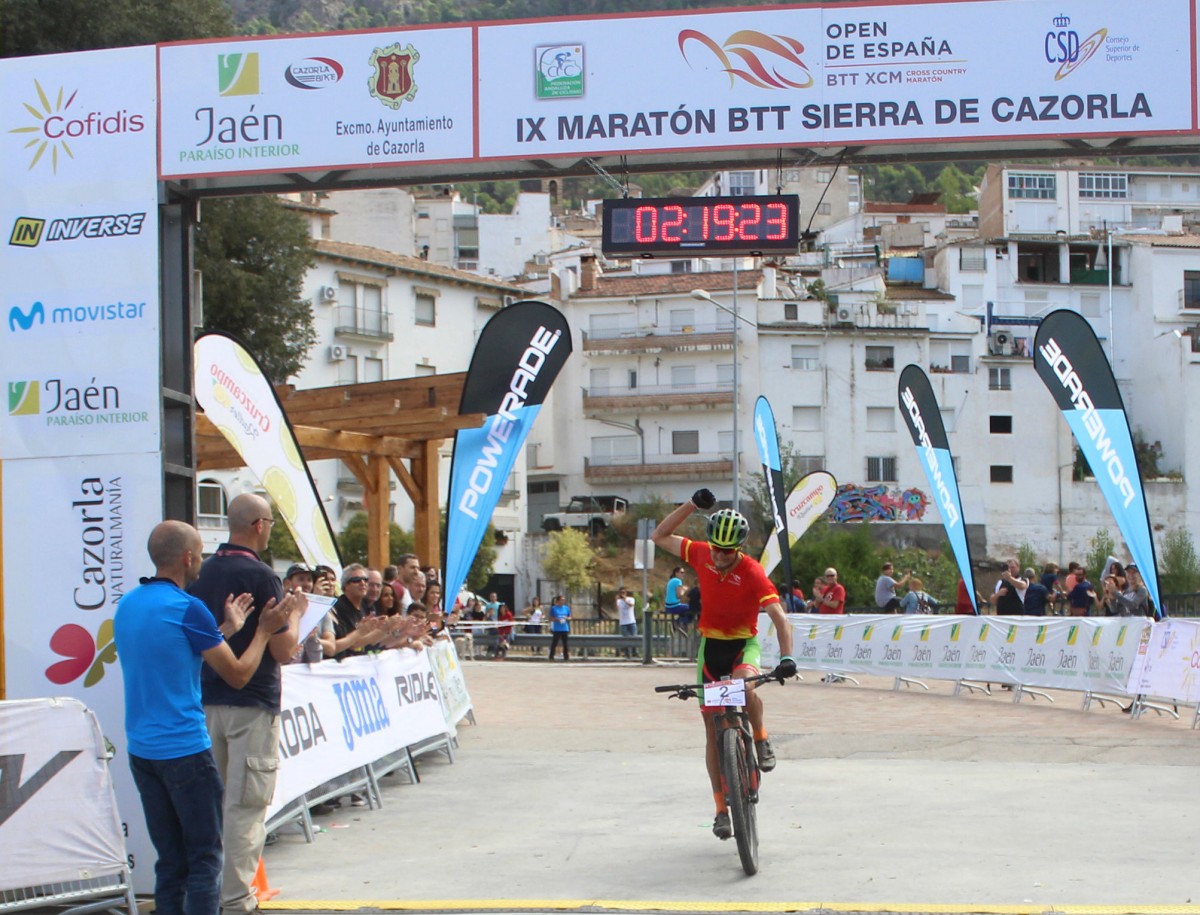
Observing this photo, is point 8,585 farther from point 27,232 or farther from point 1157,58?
point 1157,58

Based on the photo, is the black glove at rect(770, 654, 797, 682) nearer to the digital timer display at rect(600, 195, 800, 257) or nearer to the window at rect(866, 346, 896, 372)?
the digital timer display at rect(600, 195, 800, 257)

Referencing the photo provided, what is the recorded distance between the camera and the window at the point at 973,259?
259ft

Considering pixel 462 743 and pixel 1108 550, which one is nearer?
pixel 462 743

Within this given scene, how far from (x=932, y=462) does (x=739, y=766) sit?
14160 mm

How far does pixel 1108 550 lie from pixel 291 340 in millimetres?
41889

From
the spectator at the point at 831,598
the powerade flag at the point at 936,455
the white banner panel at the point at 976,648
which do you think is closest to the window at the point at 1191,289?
the spectator at the point at 831,598

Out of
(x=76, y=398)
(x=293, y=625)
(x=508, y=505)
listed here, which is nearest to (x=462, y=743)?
(x=76, y=398)

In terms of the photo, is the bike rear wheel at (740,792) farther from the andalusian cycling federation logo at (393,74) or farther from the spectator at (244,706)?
the andalusian cycling federation logo at (393,74)

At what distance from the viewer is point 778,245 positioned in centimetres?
1048

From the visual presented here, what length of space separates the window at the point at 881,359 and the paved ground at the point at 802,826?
58.8 m

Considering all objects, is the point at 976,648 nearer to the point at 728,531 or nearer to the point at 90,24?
the point at 728,531

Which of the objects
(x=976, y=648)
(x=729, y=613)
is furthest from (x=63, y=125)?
(x=976, y=648)

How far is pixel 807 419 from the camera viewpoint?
73.2 meters

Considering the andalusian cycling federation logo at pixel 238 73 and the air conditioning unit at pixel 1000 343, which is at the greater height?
the air conditioning unit at pixel 1000 343
